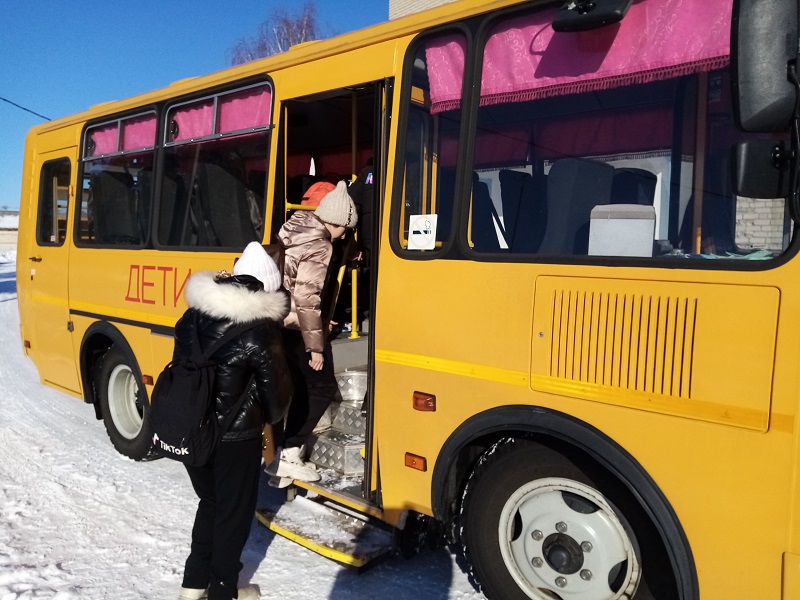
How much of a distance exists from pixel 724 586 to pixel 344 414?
2.41 metres

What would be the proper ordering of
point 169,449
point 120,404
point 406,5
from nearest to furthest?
1. point 169,449
2. point 120,404
3. point 406,5

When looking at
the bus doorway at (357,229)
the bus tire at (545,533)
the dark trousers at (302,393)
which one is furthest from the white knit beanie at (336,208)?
the bus tire at (545,533)

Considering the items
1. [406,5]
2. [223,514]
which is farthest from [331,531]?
[406,5]

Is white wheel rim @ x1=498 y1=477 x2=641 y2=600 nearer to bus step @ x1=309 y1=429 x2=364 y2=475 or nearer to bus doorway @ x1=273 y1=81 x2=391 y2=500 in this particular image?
bus doorway @ x1=273 y1=81 x2=391 y2=500

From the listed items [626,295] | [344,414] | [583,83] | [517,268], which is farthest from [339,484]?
[583,83]

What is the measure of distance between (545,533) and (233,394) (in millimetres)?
1496

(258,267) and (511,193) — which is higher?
(511,193)

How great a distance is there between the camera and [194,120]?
180 inches

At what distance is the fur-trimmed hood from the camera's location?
2.90 metres

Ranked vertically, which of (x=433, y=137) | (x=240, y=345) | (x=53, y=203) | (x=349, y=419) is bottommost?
(x=349, y=419)

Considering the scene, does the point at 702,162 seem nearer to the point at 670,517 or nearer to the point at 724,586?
the point at 670,517

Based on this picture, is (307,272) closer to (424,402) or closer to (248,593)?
(424,402)

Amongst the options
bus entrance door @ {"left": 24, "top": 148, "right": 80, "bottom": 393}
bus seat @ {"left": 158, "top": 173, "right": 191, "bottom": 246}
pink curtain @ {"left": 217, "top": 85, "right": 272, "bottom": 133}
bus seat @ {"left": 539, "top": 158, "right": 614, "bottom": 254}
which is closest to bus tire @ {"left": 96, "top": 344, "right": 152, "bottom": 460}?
bus entrance door @ {"left": 24, "top": 148, "right": 80, "bottom": 393}

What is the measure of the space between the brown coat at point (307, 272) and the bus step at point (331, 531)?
41.5 inches
